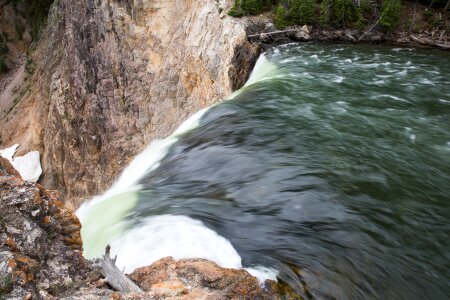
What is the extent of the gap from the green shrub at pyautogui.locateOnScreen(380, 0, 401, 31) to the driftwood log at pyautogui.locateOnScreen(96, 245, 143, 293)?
548 inches

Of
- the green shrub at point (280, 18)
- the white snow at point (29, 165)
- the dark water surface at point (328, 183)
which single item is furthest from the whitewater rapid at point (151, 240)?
the white snow at point (29, 165)

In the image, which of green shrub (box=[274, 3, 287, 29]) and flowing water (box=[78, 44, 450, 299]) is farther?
green shrub (box=[274, 3, 287, 29])

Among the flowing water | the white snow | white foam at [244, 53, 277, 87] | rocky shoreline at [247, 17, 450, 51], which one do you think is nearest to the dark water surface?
the flowing water

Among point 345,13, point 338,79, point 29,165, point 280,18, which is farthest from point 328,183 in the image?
point 29,165

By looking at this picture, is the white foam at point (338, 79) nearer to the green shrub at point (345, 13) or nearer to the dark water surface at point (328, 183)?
the dark water surface at point (328, 183)

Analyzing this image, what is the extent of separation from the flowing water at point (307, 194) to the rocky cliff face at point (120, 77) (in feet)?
18.5

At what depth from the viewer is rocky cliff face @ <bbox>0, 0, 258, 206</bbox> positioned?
52.1 feet

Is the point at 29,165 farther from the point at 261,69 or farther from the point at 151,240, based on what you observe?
the point at 151,240

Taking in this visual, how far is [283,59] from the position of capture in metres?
12.5

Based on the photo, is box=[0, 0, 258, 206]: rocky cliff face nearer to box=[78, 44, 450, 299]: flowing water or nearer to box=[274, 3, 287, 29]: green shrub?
box=[274, 3, 287, 29]: green shrub

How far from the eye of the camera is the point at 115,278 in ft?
10.9

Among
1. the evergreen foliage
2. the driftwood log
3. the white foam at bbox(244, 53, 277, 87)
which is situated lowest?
the evergreen foliage

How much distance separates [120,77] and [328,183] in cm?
1789

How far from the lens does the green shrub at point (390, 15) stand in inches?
569
